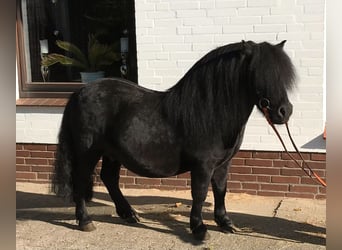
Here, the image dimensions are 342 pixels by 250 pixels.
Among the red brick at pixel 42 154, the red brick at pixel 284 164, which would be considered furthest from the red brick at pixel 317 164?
the red brick at pixel 42 154

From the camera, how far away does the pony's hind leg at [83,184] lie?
428 cm

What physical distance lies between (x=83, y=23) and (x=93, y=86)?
2042 millimetres

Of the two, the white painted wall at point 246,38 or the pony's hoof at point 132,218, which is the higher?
the white painted wall at point 246,38

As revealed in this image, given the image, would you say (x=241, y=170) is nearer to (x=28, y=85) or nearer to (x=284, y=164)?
(x=284, y=164)

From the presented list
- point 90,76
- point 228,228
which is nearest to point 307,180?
point 228,228

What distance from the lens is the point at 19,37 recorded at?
613cm

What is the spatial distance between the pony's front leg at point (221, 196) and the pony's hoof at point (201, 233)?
0.87 ft

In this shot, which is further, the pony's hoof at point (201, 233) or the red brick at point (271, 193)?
the red brick at point (271, 193)

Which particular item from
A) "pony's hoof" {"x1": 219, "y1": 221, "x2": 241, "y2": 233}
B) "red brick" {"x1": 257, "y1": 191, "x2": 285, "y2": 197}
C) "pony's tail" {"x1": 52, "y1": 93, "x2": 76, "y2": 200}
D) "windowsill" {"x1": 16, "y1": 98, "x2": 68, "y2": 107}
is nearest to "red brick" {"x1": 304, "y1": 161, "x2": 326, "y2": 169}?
"red brick" {"x1": 257, "y1": 191, "x2": 285, "y2": 197}

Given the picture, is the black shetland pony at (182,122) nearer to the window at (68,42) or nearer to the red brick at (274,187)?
the red brick at (274,187)

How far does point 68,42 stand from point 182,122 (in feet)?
9.59

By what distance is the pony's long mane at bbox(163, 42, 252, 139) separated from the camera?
3646mm

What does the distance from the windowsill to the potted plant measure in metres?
0.44

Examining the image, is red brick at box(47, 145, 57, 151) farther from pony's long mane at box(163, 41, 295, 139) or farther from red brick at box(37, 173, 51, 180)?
pony's long mane at box(163, 41, 295, 139)
